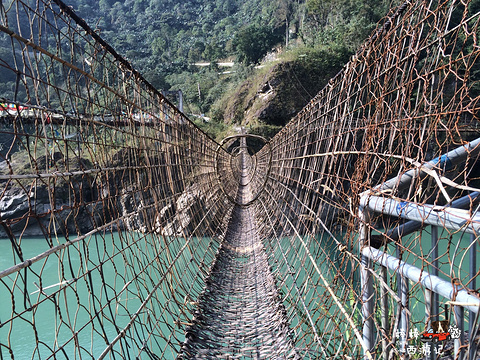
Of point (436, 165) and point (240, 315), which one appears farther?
point (240, 315)

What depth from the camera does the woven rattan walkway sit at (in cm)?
136

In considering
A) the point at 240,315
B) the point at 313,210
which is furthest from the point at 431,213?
the point at 240,315

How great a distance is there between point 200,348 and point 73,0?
43688mm

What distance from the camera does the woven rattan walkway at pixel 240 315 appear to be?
136cm

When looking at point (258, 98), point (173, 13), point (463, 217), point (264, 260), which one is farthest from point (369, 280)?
point (173, 13)

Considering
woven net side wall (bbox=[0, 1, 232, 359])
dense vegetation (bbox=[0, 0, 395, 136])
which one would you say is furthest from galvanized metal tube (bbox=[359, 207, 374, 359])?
dense vegetation (bbox=[0, 0, 395, 136])

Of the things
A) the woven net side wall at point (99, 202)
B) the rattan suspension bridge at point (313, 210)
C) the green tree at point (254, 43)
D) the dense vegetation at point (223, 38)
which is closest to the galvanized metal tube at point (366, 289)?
the rattan suspension bridge at point (313, 210)

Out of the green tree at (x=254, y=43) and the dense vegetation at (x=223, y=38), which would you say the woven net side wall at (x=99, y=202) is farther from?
the green tree at (x=254, y=43)

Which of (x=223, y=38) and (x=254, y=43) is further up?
(x=223, y=38)

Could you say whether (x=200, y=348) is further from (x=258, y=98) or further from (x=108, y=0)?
(x=108, y=0)

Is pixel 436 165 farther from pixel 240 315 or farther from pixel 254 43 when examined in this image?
pixel 254 43

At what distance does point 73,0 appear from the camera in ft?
120

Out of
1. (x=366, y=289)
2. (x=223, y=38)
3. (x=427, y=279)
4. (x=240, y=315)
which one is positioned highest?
(x=223, y=38)

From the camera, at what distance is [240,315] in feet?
5.57
